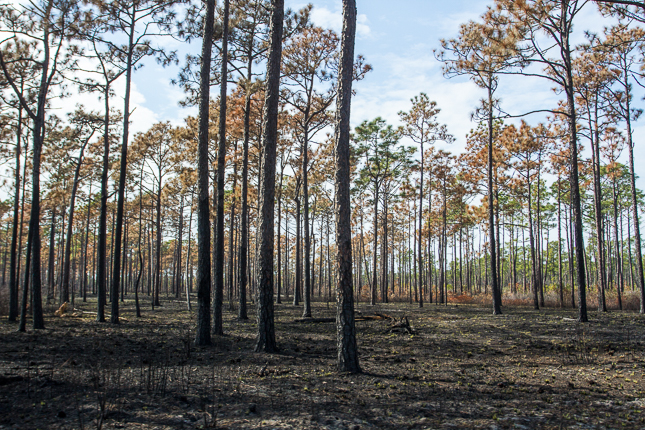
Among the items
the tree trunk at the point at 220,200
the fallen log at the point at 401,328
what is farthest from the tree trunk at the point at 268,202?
the fallen log at the point at 401,328

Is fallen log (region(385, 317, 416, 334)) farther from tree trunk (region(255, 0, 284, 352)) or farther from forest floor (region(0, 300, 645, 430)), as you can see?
tree trunk (region(255, 0, 284, 352))

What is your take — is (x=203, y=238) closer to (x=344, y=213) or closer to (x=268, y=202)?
(x=268, y=202)

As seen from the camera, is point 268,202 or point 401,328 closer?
point 268,202

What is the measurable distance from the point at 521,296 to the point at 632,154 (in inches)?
476

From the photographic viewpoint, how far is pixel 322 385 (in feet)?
16.0

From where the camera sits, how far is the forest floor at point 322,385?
360 cm

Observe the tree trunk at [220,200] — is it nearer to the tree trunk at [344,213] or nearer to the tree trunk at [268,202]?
the tree trunk at [268,202]

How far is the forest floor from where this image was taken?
360cm

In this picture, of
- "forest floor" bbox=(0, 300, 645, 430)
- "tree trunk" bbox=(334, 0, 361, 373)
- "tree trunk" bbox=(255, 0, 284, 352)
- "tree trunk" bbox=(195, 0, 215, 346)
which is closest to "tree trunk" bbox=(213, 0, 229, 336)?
"forest floor" bbox=(0, 300, 645, 430)

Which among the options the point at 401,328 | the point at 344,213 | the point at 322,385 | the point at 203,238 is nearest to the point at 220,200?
the point at 203,238

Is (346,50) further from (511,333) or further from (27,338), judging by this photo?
(27,338)

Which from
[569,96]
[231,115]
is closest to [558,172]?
[569,96]

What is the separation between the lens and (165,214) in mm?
33406

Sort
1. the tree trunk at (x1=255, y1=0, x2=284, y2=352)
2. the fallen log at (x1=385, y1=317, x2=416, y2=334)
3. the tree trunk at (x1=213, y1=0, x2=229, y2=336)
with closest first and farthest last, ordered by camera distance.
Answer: the tree trunk at (x1=255, y1=0, x2=284, y2=352)
the tree trunk at (x1=213, y1=0, x2=229, y2=336)
the fallen log at (x1=385, y1=317, x2=416, y2=334)
